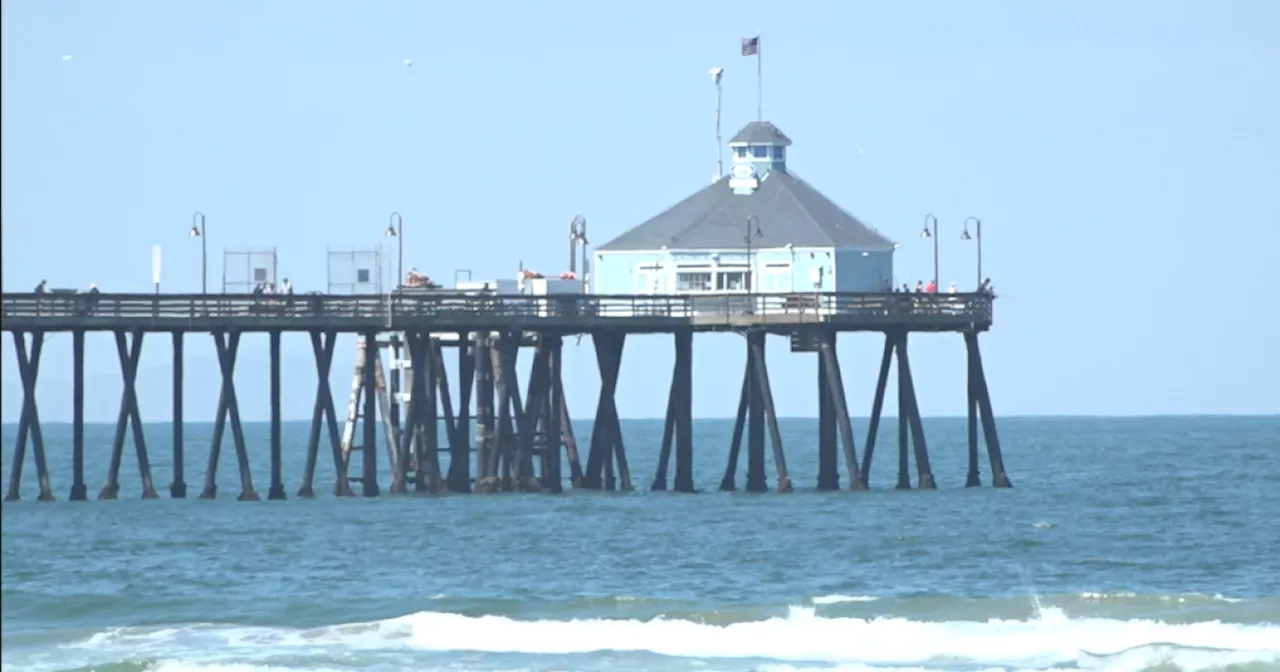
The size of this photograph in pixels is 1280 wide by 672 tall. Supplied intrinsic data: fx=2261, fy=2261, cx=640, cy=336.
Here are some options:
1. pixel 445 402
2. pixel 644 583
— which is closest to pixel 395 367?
pixel 445 402

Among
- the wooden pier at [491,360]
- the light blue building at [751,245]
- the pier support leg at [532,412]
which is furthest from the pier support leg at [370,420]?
the light blue building at [751,245]

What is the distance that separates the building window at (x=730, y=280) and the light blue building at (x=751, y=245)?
0.02 m

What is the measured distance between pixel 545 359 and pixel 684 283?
4.18m

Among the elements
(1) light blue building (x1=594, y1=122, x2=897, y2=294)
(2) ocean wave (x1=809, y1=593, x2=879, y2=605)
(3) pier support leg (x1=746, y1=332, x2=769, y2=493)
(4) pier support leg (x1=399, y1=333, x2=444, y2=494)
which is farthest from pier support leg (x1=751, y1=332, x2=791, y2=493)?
(2) ocean wave (x1=809, y1=593, x2=879, y2=605)

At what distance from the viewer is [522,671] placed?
25.4 meters

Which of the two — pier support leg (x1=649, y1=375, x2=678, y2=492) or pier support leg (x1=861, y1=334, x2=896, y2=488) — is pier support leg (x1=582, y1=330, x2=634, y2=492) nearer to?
pier support leg (x1=649, y1=375, x2=678, y2=492)

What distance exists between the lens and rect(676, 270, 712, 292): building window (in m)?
49.5

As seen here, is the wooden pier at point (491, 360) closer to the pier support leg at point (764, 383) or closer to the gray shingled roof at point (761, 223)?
the pier support leg at point (764, 383)

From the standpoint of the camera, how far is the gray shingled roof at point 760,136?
5259 cm

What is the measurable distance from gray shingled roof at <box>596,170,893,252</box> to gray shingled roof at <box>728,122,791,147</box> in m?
0.76

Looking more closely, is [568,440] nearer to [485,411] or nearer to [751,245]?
[485,411]

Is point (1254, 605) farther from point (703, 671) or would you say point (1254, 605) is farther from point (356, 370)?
point (356, 370)

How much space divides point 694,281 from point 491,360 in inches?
199

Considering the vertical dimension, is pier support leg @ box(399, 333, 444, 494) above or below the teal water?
above
